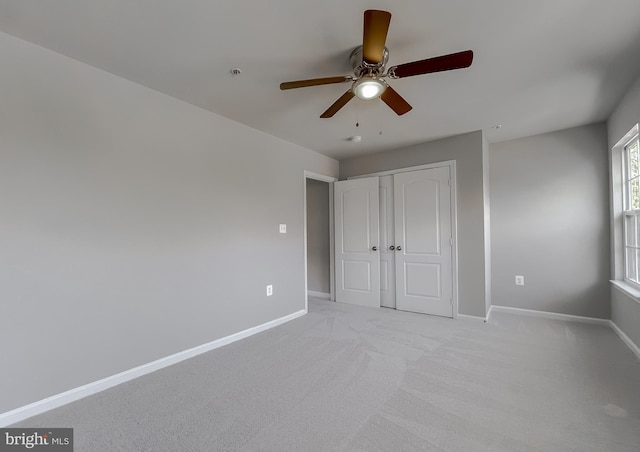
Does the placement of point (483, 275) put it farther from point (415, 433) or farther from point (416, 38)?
point (416, 38)

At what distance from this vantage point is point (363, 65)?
1.81 m

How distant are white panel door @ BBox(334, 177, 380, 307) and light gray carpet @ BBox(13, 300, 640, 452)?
146 cm

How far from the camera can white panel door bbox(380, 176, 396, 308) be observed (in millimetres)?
4328

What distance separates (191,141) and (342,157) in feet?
8.61

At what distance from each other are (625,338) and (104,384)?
479 centimetres

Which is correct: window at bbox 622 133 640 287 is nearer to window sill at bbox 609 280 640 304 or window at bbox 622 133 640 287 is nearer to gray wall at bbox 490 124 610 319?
window sill at bbox 609 280 640 304

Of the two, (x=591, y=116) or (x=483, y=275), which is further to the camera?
(x=483, y=275)

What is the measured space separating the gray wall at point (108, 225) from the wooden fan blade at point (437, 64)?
80.2 inches

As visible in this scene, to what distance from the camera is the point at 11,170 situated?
5.95ft

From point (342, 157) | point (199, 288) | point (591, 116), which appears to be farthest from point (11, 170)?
point (591, 116)

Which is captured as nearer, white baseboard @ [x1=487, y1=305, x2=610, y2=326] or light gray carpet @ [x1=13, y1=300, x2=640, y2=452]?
light gray carpet @ [x1=13, y1=300, x2=640, y2=452]

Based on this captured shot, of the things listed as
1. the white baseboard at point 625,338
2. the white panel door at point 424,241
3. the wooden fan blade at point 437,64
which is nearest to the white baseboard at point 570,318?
the white baseboard at point 625,338

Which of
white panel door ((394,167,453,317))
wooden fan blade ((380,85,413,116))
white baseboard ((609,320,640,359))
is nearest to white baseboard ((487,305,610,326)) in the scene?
white baseboard ((609,320,640,359))

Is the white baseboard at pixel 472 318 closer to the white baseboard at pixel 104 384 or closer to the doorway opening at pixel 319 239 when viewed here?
the doorway opening at pixel 319 239
